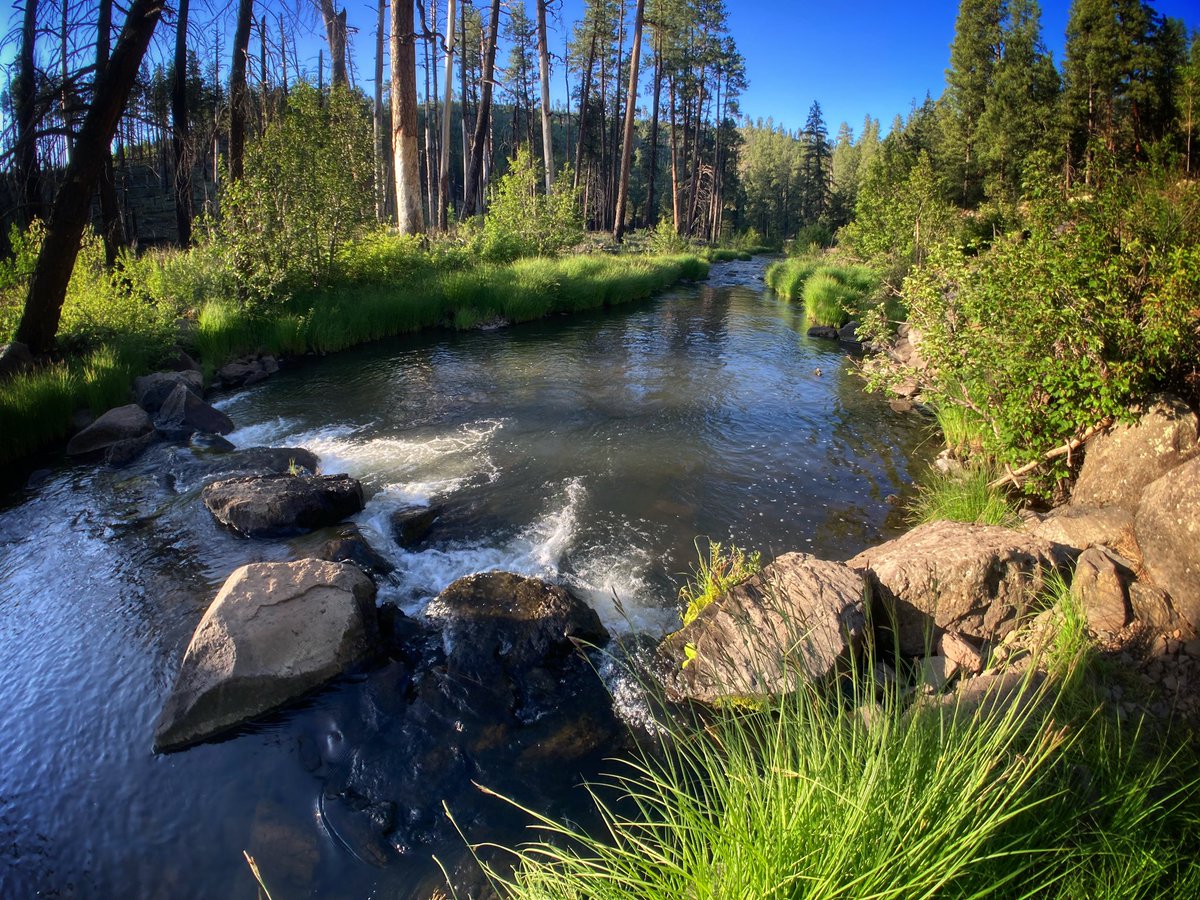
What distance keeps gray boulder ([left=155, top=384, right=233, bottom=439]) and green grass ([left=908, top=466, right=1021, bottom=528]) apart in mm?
9095

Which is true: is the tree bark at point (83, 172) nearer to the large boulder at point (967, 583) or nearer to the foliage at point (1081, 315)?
the foliage at point (1081, 315)

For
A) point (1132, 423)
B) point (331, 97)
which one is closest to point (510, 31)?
point (331, 97)

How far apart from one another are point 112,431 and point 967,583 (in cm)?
994

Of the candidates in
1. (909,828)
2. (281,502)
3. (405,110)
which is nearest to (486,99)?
(405,110)

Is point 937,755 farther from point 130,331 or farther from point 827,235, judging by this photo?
point 827,235

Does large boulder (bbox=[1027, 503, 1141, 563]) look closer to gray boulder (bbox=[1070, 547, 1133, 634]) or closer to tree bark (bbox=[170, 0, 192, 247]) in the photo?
gray boulder (bbox=[1070, 547, 1133, 634])

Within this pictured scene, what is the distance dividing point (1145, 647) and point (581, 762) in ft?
10.8

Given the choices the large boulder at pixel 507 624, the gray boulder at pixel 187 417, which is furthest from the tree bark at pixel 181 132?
the large boulder at pixel 507 624

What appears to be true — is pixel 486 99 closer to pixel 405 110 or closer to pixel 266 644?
pixel 405 110

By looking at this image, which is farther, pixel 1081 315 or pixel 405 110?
pixel 405 110

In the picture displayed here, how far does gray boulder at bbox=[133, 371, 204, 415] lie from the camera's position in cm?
996

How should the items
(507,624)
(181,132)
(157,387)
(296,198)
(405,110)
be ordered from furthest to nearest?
(405,110) → (296,198) → (181,132) → (157,387) → (507,624)

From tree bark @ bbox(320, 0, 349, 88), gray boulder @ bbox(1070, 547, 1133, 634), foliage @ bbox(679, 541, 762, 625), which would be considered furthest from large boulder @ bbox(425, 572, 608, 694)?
tree bark @ bbox(320, 0, 349, 88)

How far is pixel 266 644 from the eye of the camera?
452cm
